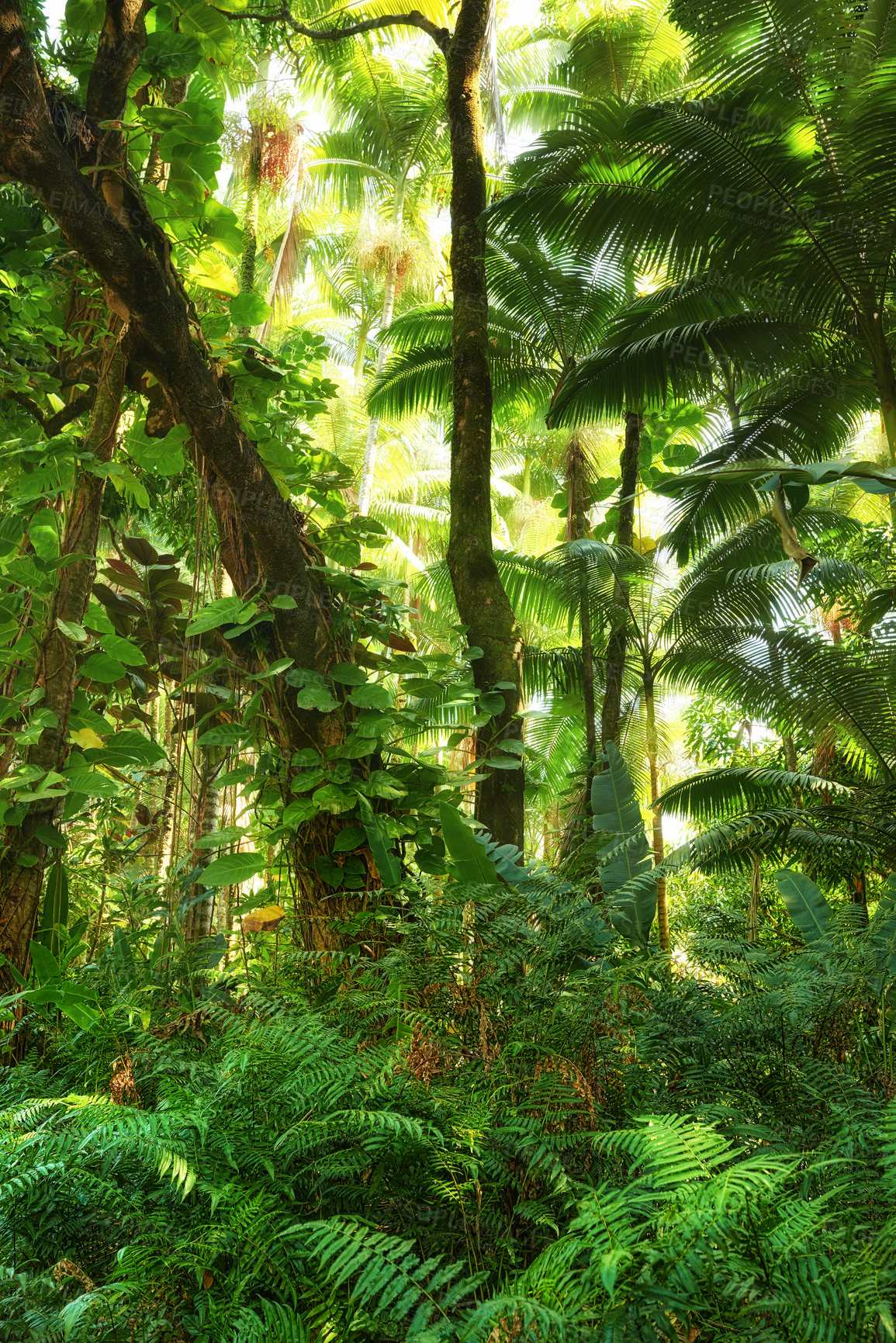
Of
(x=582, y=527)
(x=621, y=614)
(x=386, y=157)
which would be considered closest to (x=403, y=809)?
(x=621, y=614)

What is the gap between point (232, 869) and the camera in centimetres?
262

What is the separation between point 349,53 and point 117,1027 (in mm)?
11457

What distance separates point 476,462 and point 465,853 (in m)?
1.88

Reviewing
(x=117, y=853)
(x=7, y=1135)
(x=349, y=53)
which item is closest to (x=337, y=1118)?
(x=7, y=1135)

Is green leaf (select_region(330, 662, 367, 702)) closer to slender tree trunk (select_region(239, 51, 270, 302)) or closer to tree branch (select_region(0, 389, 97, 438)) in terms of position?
tree branch (select_region(0, 389, 97, 438))

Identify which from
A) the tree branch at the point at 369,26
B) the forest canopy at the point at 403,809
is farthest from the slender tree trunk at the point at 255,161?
the tree branch at the point at 369,26

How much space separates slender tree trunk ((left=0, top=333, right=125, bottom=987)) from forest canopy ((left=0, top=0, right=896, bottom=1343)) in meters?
0.01

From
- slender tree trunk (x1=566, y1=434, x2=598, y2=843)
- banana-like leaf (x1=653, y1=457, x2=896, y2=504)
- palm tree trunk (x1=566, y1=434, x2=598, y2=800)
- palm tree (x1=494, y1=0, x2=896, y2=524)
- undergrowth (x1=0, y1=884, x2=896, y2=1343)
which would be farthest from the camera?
palm tree trunk (x1=566, y1=434, x2=598, y2=800)

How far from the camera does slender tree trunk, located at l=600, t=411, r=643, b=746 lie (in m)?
7.38

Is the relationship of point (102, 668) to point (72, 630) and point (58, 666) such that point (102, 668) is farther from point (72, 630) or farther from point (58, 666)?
point (72, 630)

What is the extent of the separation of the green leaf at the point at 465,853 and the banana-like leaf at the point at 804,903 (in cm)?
95

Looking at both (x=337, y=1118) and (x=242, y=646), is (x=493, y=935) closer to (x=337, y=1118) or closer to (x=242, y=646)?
(x=337, y=1118)


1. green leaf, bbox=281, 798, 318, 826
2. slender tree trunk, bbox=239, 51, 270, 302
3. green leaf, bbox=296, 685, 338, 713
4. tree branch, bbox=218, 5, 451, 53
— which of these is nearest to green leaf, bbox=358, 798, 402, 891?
green leaf, bbox=281, 798, 318, 826

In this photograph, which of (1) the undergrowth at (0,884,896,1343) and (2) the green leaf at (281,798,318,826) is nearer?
(1) the undergrowth at (0,884,896,1343)
